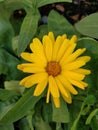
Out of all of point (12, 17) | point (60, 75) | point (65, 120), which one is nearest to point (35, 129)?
point (65, 120)

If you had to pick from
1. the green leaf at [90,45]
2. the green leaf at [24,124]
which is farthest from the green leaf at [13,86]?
the green leaf at [90,45]

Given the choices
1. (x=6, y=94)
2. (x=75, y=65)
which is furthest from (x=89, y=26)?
(x=6, y=94)

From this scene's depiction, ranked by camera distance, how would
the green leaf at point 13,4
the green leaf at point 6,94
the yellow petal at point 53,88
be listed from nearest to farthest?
1. the yellow petal at point 53,88
2. the green leaf at point 6,94
3. the green leaf at point 13,4

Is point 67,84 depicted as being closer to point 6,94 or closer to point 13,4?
point 6,94

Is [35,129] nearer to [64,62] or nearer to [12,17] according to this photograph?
[64,62]

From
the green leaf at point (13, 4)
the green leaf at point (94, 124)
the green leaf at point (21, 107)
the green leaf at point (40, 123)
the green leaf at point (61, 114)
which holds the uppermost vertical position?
the green leaf at point (13, 4)

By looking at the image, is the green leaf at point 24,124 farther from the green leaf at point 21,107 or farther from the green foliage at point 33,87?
the green leaf at point 21,107
